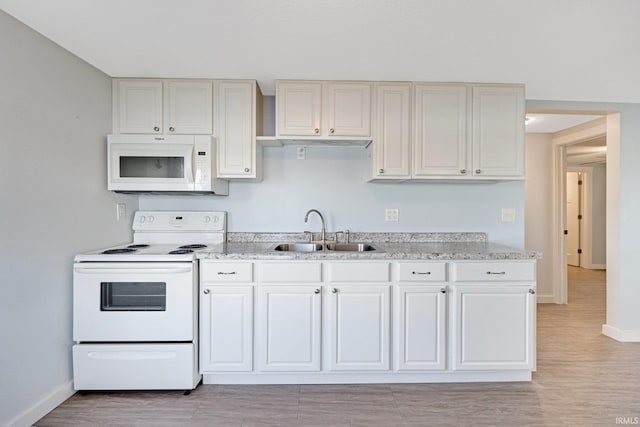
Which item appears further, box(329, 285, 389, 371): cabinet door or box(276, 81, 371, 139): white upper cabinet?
box(276, 81, 371, 139): white upper cabinet

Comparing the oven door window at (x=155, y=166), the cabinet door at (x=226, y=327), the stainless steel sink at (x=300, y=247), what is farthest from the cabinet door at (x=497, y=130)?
the oven door window at (x=155, y=166)

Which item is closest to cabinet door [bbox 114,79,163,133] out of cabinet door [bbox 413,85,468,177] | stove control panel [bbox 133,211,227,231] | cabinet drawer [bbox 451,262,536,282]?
stove control panel [bbox 133,211,227,231]

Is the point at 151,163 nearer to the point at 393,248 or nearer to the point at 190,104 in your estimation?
the point at 190,104

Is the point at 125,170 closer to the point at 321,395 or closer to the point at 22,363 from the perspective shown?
the point at 22,363

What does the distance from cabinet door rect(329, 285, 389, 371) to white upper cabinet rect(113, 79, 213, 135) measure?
5.23 feet

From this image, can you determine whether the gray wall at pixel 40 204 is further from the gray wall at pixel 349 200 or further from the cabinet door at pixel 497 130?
the cabinet door at pixel 497 130

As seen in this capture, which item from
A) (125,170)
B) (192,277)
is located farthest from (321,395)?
(125,170)

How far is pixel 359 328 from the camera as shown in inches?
89.9

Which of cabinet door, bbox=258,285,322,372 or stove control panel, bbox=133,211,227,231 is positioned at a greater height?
stove control panel, bbox=133,211,227,231

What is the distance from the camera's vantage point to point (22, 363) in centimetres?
184

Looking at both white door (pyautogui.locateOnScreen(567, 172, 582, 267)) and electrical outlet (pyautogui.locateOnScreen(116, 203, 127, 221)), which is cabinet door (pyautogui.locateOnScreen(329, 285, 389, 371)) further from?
white door (pyautogui.locateOnScreen(567, 172, 582, 267))

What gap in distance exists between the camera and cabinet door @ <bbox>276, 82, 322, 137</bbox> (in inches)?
101

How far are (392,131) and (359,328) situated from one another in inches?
57.1

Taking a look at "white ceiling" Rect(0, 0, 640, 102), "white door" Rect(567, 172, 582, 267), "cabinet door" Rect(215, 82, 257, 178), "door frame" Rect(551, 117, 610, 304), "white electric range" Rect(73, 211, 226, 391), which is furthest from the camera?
"white door" Rect(567, 172, 582, 267)
